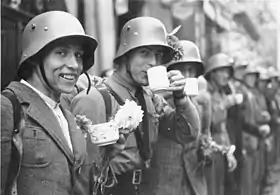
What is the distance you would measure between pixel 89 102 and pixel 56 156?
3.17 ft

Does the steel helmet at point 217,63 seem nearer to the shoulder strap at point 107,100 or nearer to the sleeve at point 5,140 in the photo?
the shoulder strap at point 107,100

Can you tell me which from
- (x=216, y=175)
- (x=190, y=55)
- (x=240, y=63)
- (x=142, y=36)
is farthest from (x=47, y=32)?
(x=240, y=63)

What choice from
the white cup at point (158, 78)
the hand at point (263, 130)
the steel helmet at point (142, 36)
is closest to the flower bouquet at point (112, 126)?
the white cup at point (158, 78)

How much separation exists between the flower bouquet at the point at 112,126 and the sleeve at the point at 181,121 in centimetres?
115

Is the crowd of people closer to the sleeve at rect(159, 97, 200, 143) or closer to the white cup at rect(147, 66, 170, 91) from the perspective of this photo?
the sleeve at rect(159, 97, 200, 143)

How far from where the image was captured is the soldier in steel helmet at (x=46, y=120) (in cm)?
288

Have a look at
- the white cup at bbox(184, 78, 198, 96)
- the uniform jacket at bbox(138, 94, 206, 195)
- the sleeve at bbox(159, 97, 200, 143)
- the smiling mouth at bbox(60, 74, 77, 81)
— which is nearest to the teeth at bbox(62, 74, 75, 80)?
the smiling mouth at bbox(60, 74, 77, 81)

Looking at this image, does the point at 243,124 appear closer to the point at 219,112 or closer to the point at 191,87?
the point at 219,112

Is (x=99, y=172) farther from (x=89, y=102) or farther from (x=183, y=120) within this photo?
(x=183, y=120)

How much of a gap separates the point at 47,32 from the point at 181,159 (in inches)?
109

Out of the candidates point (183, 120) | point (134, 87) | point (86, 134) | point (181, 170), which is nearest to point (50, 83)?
point (86, 134)

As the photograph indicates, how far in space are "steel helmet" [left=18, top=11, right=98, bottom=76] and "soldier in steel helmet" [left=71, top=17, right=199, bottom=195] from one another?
2.73 feet

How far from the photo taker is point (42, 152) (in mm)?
3078

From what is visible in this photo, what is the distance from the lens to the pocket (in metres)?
3.02
